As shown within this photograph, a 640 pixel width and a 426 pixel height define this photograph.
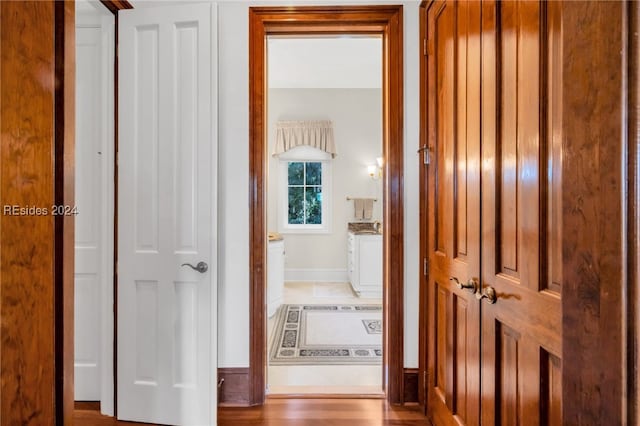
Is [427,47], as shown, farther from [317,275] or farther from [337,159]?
[317,275]

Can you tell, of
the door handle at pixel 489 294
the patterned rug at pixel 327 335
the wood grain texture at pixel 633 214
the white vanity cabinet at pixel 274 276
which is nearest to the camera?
the wood grain texture at pixel 633 214

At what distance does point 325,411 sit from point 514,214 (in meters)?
1.62

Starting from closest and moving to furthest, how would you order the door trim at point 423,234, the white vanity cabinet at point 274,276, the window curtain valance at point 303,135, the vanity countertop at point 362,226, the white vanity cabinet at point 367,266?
the door trim at point 423,234
the white vanity cabinet at point 274,276
the white vanity cabinet at point 367,266
the vanity countertop at point 362,226
the window curtain valance at point 303,135

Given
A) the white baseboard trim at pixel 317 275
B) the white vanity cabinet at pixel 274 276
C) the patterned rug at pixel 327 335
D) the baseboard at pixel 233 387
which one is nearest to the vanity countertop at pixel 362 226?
the white baseboard trim at pixel 317 275

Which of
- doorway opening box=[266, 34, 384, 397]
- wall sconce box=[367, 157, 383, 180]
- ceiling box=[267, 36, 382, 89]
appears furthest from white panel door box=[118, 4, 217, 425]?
wall sconce box=[367, 157, 383, 180]

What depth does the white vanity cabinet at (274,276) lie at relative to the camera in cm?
366

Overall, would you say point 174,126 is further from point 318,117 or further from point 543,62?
point 318,117

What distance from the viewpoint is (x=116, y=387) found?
191 cm

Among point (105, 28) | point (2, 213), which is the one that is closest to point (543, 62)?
point (2, 213)

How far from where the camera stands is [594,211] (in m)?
0.54

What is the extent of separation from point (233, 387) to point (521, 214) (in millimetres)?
1884

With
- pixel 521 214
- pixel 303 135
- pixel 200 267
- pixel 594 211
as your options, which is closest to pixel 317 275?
pixel 303 135

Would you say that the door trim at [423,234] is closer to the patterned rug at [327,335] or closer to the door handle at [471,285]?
the door handle at [471,285]

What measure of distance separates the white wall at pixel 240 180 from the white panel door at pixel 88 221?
764 millimetres
